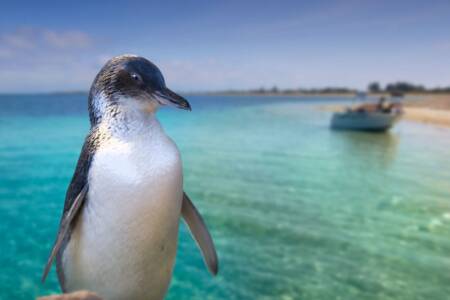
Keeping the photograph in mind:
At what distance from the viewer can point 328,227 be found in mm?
6969

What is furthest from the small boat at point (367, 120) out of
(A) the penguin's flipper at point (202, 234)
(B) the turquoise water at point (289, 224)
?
(A) the penguin's flipper at point (202, 234)

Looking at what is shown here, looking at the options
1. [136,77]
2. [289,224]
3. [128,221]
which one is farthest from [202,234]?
[289,224]

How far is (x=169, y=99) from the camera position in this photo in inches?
67.1

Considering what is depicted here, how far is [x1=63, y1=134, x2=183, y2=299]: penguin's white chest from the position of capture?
5.36 feet

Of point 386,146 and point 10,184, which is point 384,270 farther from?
point 386,146

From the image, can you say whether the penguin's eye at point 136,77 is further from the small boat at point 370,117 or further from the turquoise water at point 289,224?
the small boat at point 370,117

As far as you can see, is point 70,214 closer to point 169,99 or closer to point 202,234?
point 169,99

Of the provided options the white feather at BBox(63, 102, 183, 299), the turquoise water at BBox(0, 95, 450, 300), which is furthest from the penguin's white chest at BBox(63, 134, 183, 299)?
the turquoise water at BBox(0, 95, 450, 300)

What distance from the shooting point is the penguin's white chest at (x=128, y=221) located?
5.36 feet

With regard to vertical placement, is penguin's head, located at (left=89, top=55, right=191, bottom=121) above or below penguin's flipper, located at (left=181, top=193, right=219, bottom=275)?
above

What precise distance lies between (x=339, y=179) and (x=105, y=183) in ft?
33.0

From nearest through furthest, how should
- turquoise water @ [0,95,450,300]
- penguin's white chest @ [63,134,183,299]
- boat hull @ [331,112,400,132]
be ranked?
1. penguin's white chest @ [63,134,183,299]
2. turquoise water @ [0,95,450,300]
3. boat hull @ [331,112,400,132]

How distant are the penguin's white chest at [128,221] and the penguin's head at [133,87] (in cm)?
16

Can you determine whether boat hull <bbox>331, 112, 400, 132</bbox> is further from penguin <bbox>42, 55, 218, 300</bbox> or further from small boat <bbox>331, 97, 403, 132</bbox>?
penguin <bbox>42, 55, 218, 300</bbox>
